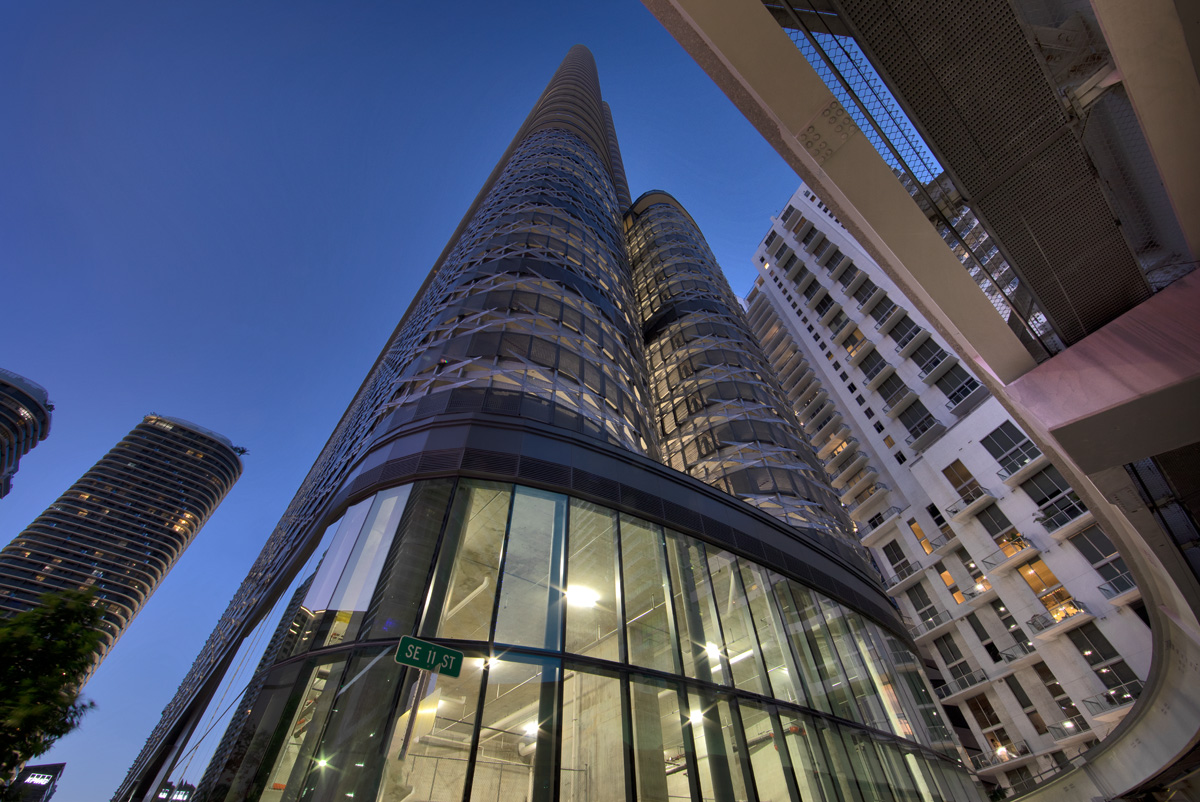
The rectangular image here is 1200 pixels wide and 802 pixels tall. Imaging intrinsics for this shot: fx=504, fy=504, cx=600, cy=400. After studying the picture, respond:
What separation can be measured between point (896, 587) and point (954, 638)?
4702 mm

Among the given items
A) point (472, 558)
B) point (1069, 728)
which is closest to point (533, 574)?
point (472, 558)

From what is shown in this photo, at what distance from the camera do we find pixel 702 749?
8773 millimetres

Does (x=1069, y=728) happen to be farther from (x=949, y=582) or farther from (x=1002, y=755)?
(x=949, y=582)

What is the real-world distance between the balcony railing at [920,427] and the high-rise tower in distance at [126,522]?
378 feet

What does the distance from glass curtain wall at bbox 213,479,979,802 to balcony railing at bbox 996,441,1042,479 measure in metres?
22.1

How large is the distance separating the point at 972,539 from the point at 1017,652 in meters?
6.36

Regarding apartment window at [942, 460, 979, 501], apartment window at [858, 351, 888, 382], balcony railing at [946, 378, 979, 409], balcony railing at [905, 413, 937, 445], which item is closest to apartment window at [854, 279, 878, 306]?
apartment window at [858, 351, 888, 382]

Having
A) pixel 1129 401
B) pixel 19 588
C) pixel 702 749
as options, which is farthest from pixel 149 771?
pixel 19 588

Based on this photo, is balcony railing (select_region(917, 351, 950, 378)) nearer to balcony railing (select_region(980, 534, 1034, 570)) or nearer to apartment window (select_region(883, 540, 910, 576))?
balcony railing (select_region(980, 534, 1034, 570))

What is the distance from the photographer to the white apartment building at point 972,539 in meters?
23.8

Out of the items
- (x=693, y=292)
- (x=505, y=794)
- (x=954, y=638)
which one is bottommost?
(x=505, y=794)

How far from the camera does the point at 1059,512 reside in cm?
2608

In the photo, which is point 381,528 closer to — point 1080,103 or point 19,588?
point 1080,103

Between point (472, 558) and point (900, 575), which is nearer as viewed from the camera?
point (472, 558)
